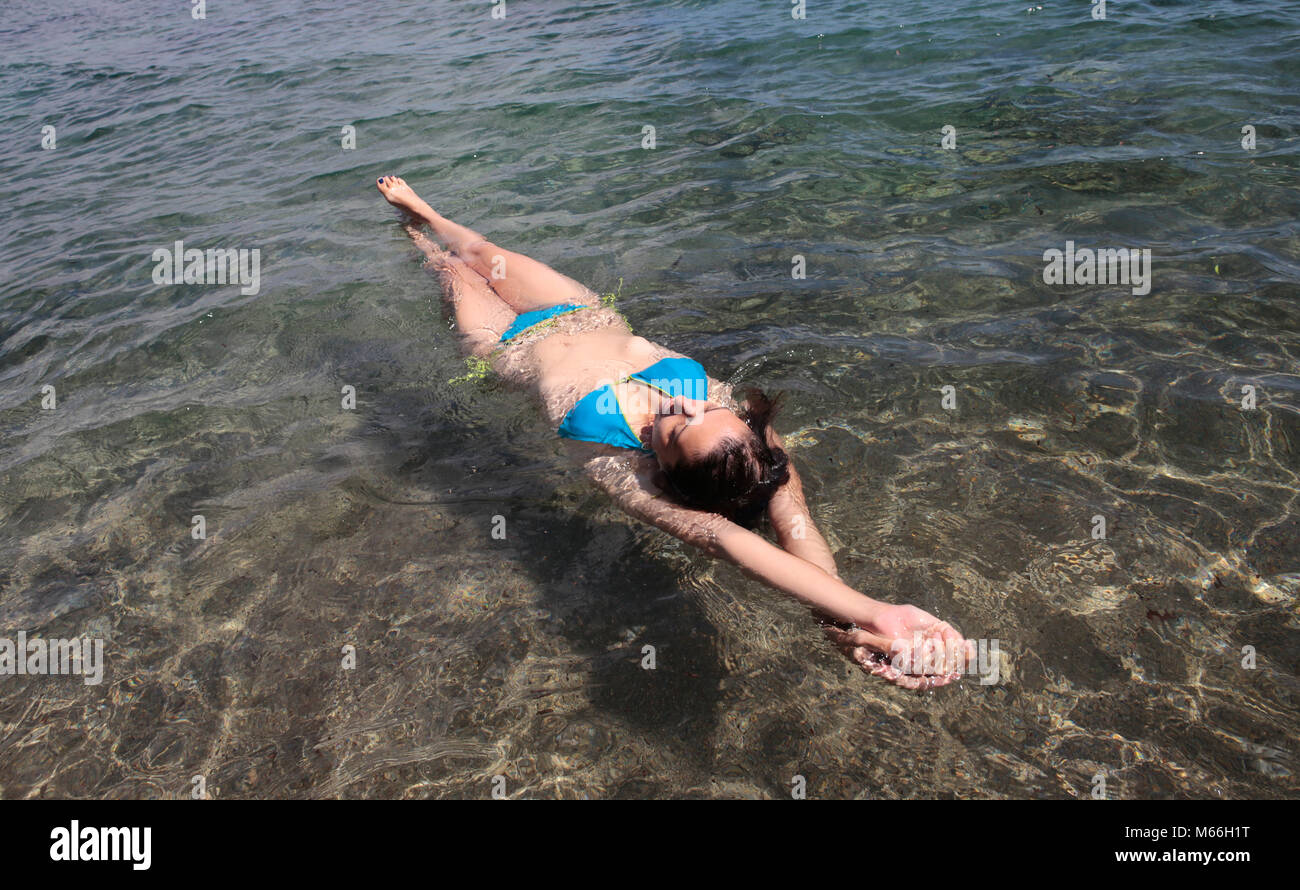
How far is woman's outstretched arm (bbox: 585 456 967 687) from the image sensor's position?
9.23 ft

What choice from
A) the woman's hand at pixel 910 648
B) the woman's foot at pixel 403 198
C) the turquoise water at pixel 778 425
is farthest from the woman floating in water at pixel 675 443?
the woman's foot at pixel 403 198

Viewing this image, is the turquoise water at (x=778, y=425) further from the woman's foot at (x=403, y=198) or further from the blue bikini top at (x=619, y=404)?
the woman's foot at (x=403, y=198)

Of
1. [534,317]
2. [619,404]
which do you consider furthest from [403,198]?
[619,404]

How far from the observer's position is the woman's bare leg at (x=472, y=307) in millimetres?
5617

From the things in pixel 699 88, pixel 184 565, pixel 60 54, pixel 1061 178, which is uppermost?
pixel 60 54

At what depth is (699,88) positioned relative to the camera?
1024 cm

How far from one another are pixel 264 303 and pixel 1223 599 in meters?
6.83

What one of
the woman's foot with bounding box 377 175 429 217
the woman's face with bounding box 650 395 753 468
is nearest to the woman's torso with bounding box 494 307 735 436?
the woman's face with bounding box 650 395 753 468

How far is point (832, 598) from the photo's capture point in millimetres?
3104

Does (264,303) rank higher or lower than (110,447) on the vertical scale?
higher

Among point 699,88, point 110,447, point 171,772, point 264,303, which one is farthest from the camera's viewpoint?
point 699,88

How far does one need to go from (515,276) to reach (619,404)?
1.98 meters
